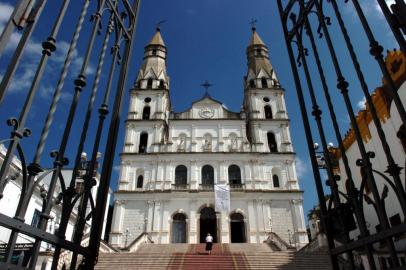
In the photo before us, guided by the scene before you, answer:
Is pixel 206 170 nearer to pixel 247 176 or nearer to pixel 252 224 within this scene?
pixel 247 176

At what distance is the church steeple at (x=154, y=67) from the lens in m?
32.8

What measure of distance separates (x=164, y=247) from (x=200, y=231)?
5084mm

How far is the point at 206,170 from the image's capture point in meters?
27.2

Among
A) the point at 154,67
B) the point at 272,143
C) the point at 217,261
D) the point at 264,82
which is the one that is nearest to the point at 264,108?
the point at 264,82

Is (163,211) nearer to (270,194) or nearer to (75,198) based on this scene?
(270,194)

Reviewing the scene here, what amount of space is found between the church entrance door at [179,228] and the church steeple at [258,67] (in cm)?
1547

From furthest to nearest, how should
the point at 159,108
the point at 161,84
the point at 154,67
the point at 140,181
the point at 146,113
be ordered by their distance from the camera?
the point at 154,67, the point at 161,84, the point at 146,113, the point at 159,108, the point at 140,181

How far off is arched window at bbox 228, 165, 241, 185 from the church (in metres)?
0.03

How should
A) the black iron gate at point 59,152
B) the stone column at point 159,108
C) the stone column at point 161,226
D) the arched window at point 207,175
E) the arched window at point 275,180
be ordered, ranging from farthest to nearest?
the stone column at point 159,108, the arched window at point 275,180, the arched window at point 207,175, the stone column at point 161,226, the black iron gate at point 59,152

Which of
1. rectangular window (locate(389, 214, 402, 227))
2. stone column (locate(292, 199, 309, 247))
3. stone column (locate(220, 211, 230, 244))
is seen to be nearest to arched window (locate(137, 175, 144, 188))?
stone column (locate(220, 211, 230, 244))

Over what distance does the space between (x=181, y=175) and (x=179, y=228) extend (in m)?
4.57

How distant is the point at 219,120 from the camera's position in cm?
2989

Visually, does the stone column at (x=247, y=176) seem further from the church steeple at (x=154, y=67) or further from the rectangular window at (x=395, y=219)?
the rectangular window at (x=395, y=219)

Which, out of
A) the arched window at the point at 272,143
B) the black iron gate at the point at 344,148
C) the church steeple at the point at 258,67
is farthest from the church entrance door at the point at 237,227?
the black iron gate at the point at 344,148
